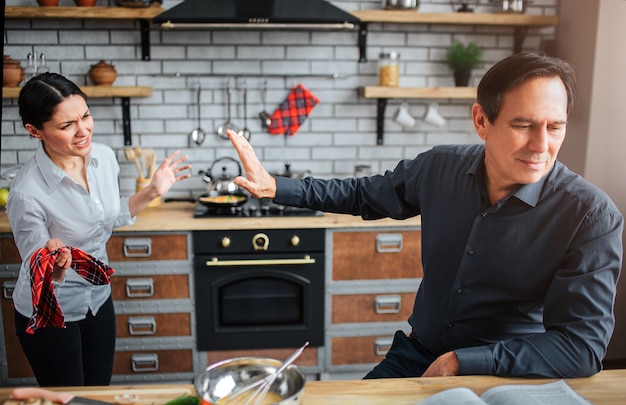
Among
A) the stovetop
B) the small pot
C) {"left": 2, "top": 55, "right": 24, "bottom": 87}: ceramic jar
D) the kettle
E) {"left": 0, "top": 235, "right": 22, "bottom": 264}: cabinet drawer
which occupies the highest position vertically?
the small pot

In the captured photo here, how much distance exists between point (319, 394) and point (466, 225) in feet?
2.40

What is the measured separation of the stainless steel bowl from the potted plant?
2940 millimetres

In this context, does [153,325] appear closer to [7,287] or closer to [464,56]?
[7,287]

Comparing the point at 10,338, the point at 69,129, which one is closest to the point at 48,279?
the point at 69,129

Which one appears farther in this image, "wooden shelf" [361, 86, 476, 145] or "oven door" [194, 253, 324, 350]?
"wooden shelf" [361, 86, 476, 145]

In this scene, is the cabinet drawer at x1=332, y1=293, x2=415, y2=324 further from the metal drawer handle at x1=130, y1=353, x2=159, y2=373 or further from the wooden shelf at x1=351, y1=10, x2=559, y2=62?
the wooden shelf at x1=351, y1=10, x2=559, y2=62

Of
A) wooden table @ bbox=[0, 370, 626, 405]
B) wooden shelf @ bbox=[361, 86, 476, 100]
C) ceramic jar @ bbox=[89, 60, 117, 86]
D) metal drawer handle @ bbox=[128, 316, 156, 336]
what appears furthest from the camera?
wooden shelf @ bbox=[361, 86, 476, 100]

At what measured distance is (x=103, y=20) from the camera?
3.57 meters

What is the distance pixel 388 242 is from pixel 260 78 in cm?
138

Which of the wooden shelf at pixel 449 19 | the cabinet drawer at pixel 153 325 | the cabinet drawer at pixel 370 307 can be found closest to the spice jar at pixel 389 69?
the wooden shelf at pixel 449 19

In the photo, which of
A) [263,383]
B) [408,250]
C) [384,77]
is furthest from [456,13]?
[263,383]

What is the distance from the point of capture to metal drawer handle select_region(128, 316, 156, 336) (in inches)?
126

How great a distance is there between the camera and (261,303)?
129 inches

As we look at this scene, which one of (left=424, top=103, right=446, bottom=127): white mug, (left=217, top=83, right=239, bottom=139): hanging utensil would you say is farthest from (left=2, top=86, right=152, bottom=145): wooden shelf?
(left=424, top=103, right=446, bottom=127): white mug
